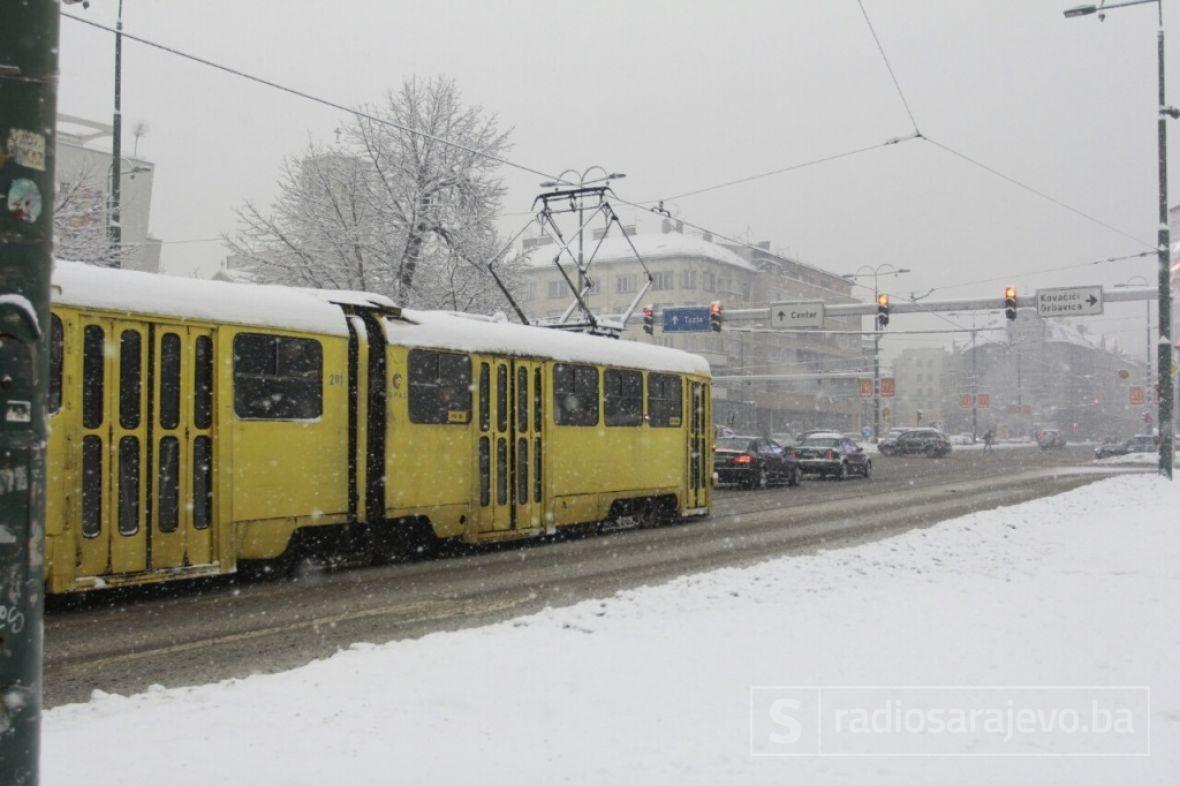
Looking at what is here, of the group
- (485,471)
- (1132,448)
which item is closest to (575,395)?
(485,471)

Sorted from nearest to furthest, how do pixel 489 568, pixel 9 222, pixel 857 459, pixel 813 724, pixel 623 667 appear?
pixel 9 222 < pixel 813 724 < pixel 623 667 < pixel 489 568 < pixel 857 459

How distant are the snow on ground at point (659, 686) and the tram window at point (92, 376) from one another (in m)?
3.84

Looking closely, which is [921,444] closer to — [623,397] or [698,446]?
[698,446]

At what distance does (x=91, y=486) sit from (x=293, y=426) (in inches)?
91.5

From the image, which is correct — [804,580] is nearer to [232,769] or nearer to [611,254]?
[232,769]

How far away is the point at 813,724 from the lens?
18.1ft

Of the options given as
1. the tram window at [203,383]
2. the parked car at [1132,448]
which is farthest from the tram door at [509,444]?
the parked car at [1132,448]

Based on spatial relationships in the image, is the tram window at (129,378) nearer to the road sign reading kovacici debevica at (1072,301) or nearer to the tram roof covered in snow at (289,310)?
the tram roof covered in snow at (289,310)

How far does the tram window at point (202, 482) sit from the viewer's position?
10.2 metres

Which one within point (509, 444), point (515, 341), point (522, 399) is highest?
point (515, 341)

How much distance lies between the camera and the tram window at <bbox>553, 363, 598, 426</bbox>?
50.6ft

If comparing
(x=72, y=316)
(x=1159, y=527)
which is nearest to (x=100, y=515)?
(x=72, y=316)

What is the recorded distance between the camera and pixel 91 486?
9.35 metres

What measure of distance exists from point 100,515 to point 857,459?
30.2 m
